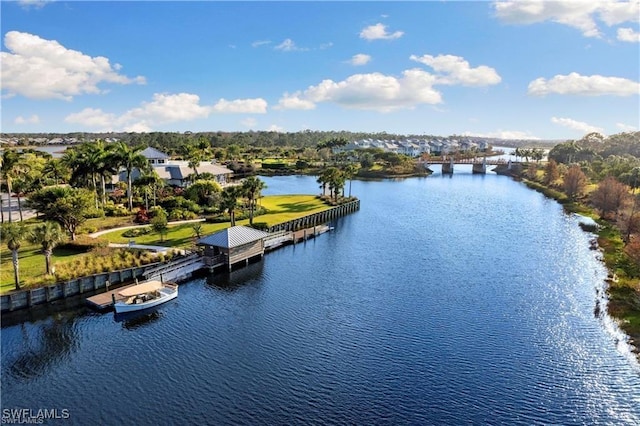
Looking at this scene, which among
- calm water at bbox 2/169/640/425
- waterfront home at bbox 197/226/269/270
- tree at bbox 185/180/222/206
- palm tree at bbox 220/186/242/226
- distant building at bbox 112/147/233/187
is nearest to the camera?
calm water at bbox 2/169/640/425

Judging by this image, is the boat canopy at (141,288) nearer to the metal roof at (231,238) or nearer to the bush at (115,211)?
the metal roof at (231,238)

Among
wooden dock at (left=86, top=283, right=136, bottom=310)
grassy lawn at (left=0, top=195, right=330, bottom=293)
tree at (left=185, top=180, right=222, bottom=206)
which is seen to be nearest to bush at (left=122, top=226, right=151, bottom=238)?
grassy lawn at (left=0, top=195, right=330, bottom=293)

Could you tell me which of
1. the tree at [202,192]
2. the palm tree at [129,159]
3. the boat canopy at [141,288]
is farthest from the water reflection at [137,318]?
the tree at [202,192]

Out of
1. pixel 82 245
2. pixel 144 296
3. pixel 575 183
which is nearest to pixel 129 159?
pixel 82 245

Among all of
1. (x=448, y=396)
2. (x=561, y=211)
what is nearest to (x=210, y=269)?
(x=448, y=396)

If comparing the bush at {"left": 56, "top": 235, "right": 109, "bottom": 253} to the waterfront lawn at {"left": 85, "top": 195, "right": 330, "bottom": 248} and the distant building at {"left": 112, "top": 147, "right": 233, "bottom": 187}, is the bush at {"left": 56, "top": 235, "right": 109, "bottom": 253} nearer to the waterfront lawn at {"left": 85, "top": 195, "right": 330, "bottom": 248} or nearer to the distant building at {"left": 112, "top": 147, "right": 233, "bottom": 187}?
the waterfront lawn at {"left": 85, "top": 195, "right": 330, "bottom": 248}

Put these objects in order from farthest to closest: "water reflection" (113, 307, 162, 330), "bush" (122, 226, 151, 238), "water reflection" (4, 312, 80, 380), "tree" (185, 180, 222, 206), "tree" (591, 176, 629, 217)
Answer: "tree" (185, 180, 222, 206) → "tree" (591, 176, 629, 217) → "bush" (122, 226, 151, 238) → "water reflection" (113, 307, 162, 330) → "water reflection" (4, 312, 80, 380)
